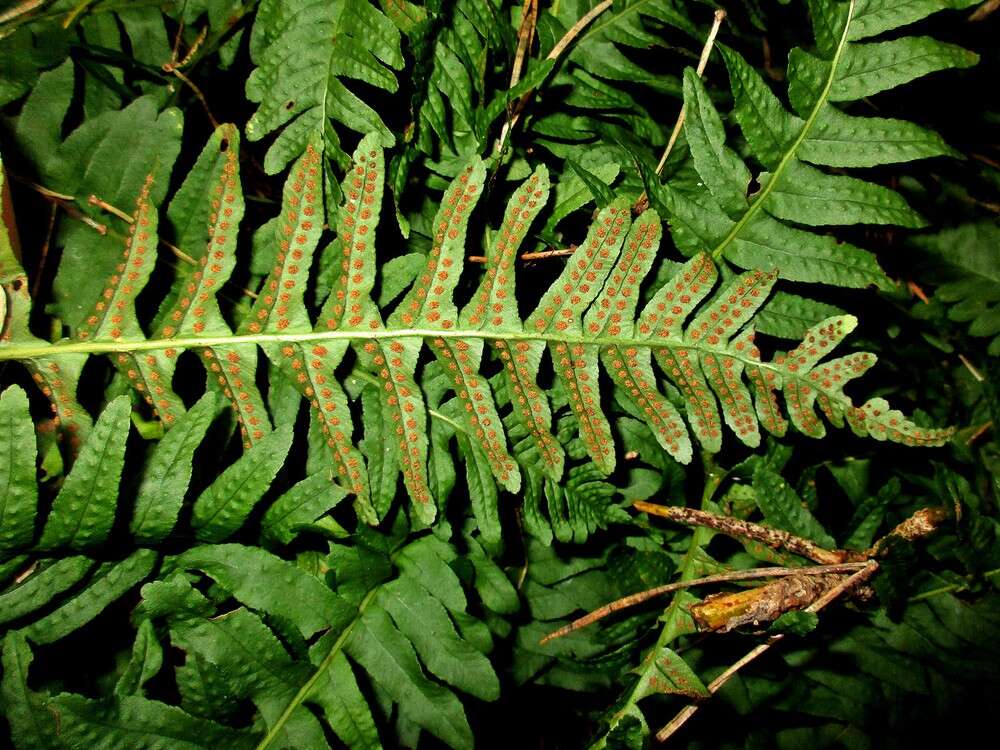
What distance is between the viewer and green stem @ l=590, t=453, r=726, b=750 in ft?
5.44

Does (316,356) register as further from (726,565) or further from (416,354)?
(726,565)

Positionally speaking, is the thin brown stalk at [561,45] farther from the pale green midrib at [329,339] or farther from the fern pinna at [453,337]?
the pale green midrib at [329,339]

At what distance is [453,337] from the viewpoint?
63.7 inches

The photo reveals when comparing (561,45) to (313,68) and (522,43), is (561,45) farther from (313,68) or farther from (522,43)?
(313,68)

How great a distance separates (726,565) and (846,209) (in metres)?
1.05

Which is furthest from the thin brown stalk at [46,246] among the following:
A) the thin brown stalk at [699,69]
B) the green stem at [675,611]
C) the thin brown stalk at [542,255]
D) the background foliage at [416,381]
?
the green stem at [675,611]

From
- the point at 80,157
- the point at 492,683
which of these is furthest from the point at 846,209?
the point at 80,157

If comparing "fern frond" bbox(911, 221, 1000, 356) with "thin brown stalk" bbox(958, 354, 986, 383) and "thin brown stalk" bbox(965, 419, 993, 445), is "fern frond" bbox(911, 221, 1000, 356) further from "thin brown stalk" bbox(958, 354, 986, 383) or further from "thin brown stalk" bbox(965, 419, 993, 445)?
"thin brown stalk" bbox(965, 419, 993, 445)

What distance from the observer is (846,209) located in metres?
1.68

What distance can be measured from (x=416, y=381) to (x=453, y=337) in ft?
0.67

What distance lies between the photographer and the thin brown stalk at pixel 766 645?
5.38ft

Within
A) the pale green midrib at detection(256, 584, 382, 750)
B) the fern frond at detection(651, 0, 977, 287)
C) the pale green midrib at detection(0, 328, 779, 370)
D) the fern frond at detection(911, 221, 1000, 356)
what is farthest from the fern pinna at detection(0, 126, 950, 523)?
the fern frond at detection(911, 221, 1000, 356)

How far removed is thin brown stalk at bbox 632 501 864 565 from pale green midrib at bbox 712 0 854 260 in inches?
28.2

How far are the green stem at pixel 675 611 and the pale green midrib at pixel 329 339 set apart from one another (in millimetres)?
512
